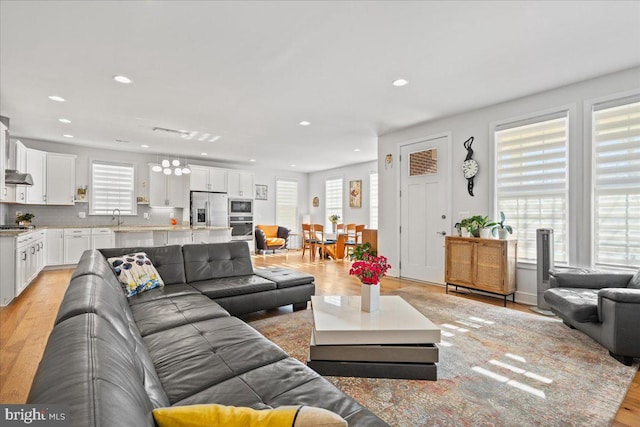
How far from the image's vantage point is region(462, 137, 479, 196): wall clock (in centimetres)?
459

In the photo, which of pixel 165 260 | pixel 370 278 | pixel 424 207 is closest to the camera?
pixel 370 278

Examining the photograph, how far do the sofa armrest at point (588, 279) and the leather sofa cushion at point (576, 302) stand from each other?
93 mm

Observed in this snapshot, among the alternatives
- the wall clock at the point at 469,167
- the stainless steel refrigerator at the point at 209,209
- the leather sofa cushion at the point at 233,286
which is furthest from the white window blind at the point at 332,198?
the leather sofa cushion at the point at 233,286

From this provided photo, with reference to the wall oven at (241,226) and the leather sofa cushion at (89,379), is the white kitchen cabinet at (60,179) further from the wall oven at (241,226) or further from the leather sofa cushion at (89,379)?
the leather sofa cushion at (89,379)

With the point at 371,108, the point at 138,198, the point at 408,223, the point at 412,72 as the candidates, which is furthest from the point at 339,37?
the point at 138,198

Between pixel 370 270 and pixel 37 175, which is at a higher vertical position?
pixel 37 175

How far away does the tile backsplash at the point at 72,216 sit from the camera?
620 centimetres

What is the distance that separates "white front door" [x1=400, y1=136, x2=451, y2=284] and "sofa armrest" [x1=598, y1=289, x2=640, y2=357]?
101 inches

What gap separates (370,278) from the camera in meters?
2.41

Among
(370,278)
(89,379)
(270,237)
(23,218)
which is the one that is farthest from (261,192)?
(89,379)

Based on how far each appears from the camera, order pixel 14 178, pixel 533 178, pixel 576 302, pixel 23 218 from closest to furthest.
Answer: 1. pixel 576 302
2. pixel 533 178
3. pixel 14 178
4. pixel 23 218

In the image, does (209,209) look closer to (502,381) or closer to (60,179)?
(60,179)

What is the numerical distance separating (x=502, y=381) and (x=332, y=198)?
27.0 ft

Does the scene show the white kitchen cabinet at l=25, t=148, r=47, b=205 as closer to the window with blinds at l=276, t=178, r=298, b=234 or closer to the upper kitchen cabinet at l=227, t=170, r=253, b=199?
the upper kitchen cabinet at l=227, t=170, r=253, b=199
